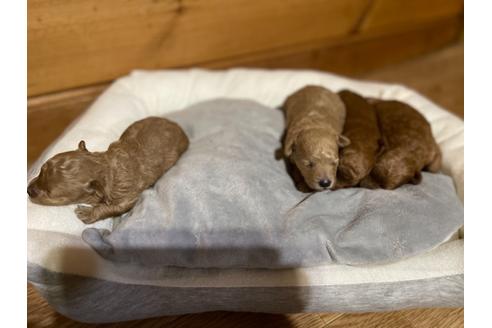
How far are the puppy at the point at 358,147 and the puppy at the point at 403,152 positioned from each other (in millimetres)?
48

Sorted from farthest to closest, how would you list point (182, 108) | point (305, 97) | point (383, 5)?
1. point (383, 5)
2. point (182, 108)
3. point (305, 97)

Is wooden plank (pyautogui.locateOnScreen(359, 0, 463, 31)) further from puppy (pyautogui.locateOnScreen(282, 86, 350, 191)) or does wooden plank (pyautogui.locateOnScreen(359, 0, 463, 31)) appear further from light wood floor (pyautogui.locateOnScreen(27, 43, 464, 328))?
light wood floor (pyautogui.locateOnScreen(27, 43, 464, 328))

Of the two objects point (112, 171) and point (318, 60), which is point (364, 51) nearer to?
point (318, 60)

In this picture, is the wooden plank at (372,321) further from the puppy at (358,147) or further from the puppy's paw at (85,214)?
the puppy's paw at (85,214)

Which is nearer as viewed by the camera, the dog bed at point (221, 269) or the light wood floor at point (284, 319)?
the dog bed at point (221, 269)

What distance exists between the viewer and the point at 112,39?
2.44 metres

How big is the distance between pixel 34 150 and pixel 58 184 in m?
1.22

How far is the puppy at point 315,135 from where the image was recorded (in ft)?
5.78

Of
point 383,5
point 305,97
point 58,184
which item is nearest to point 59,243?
point 58,184

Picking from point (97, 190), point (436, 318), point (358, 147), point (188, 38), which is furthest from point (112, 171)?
point (436, 318)

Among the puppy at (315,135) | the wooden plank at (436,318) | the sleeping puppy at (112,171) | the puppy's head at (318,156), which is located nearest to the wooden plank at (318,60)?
the sleeping puppy at (112,171)

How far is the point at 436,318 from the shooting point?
1.78 m

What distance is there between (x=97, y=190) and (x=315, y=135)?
983 millimetres
